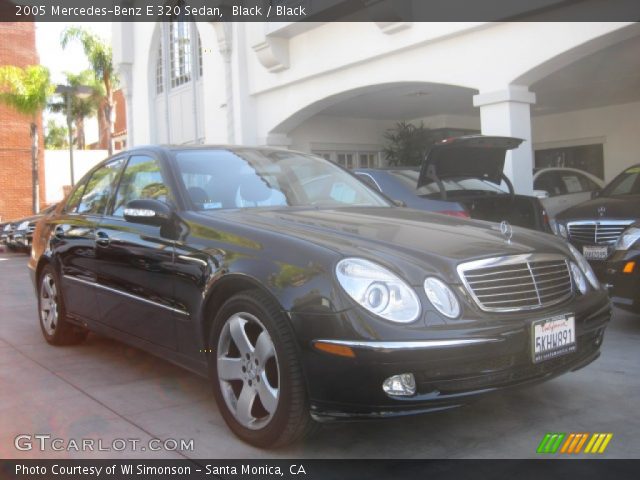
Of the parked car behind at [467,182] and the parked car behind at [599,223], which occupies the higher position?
the parked car behind at [467,182]

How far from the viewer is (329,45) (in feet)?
42.5

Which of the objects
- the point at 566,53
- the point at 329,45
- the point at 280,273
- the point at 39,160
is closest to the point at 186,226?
the point at 280,273

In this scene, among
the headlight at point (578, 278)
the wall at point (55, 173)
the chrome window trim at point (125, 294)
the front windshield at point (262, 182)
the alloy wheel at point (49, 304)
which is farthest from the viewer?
the wall at point (55, 173)

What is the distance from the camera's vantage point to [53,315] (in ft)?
19.1

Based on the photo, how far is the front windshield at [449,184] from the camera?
283 inches

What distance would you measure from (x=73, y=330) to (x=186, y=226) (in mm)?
2251

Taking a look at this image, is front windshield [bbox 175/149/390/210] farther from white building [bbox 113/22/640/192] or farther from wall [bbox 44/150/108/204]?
wall [bbox 44/150/108/204]

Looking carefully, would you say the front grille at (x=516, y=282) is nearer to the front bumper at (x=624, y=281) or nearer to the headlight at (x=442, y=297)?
the headlight at (x=442, y=297)

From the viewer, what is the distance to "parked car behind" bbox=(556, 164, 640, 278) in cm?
679

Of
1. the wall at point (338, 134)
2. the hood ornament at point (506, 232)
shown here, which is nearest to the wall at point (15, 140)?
the wall at point (338, 134)

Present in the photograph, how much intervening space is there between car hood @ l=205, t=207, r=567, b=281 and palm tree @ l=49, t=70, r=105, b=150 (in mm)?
27345

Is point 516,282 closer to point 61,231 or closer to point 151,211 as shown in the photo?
point 151,211

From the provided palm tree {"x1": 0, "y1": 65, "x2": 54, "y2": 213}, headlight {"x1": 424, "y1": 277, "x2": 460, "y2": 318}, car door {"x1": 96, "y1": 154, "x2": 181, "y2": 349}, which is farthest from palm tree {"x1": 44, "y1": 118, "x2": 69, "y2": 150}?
headlight {"x1": 424, "y1": 277, "x2": 460, "y2": 318}

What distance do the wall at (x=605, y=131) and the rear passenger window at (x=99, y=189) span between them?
46.4ft
